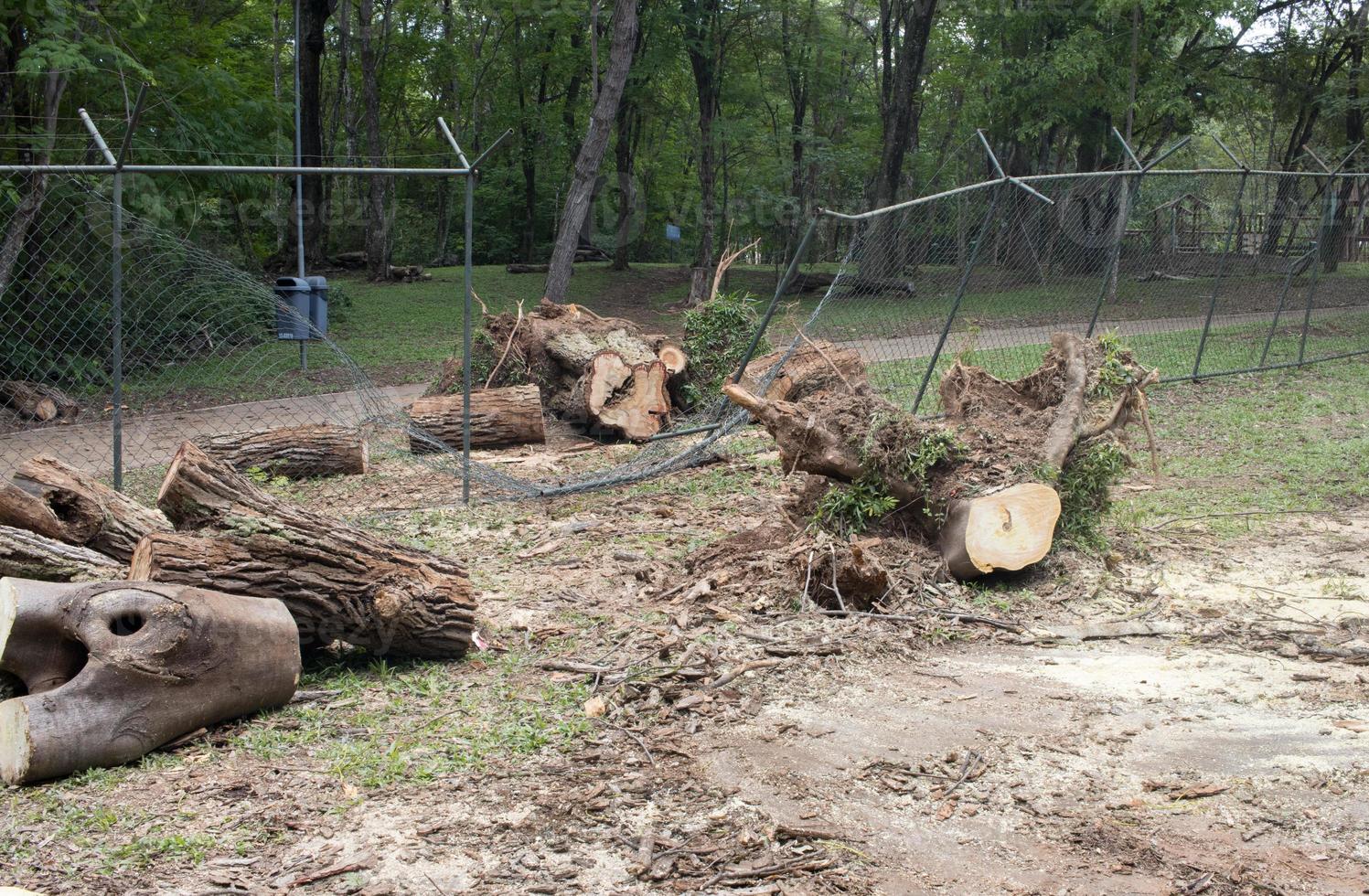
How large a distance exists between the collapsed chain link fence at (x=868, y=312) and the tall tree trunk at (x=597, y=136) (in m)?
2.19

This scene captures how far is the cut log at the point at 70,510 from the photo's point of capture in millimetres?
4820

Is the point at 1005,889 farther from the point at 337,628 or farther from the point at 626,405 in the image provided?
the point at 626,405

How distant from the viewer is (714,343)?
11117 mm

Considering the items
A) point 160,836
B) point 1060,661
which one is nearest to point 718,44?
point 1060,661

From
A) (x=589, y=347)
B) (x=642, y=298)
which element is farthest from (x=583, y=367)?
(x=642, y=298)

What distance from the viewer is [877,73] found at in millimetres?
35688

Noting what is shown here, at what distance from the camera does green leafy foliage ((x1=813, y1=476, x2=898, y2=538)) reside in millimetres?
6199

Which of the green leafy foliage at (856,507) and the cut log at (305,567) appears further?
the green leafy foliage at (856,507)

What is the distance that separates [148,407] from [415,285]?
13034mm

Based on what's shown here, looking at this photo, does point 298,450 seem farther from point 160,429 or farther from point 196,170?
point 196,170

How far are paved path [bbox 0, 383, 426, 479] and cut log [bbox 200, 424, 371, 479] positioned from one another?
1.17ft

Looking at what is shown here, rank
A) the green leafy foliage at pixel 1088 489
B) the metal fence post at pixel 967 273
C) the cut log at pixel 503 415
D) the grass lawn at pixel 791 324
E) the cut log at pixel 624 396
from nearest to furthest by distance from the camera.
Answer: the green leafy foliage at pixel 1088 489
the metal fence post at pixel 967 273
the cut log at pixel 503 415
the cut log at pixel 624 396
the grass lawn at pixel 791 324

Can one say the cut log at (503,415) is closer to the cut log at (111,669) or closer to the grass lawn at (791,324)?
the grass lawn at (791,324)

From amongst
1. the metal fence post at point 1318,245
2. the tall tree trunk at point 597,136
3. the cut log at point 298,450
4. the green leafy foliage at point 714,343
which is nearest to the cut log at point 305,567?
the cut log at point 298,450
